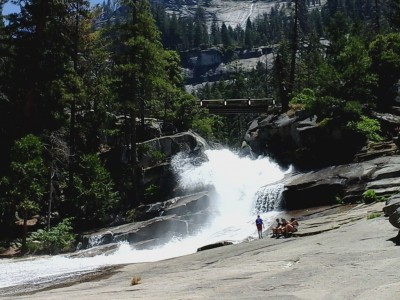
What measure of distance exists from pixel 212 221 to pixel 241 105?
23.1m

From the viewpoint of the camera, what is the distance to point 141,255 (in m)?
24.5

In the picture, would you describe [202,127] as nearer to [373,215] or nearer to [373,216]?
[373,215]

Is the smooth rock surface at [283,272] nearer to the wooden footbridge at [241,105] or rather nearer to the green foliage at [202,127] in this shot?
the green foliage at [202,127]

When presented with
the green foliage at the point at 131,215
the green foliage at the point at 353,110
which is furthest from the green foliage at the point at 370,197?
the green foliage at the point at 131,215

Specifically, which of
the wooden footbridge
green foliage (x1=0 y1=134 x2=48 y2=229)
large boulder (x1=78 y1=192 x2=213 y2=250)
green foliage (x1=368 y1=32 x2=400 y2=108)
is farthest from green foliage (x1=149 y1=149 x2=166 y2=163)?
green foliage (x1=368 y1=32 x2=400 y2=108)

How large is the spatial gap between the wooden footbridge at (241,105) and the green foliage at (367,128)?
1759 cm

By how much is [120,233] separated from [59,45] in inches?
581

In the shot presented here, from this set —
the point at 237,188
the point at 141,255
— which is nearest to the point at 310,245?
the point at 141,255

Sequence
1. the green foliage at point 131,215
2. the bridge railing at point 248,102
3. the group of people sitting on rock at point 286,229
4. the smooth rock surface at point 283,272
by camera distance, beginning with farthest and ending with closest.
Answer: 1. the bridge railing at point 248,102
2. the green foliage at point 131,215
3. the group of people sitting on rock at point 286,229
4. the smooth rock surface at point 283,272

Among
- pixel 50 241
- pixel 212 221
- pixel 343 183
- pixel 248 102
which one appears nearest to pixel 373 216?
pixel 343 183

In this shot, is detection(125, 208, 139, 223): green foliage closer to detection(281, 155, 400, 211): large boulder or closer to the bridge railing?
detection(281, 155, 400, 211): large boulder

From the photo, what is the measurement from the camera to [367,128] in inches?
1226

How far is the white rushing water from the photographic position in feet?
66.1

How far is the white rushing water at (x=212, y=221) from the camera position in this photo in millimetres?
20141
